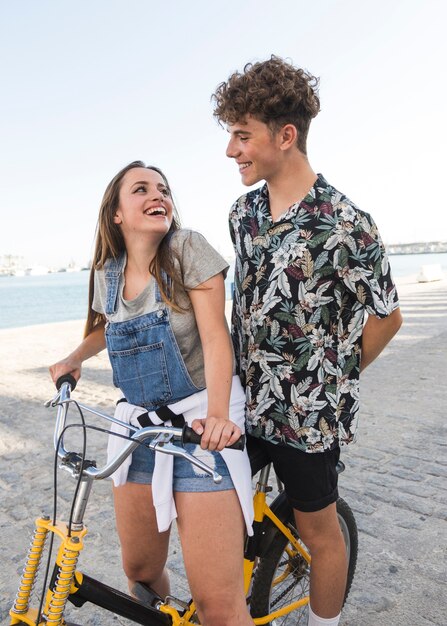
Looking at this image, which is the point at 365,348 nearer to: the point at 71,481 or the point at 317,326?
the point at 317,326

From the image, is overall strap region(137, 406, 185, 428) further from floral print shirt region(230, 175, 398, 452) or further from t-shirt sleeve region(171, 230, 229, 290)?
t-shirt sleeve region(171, 230, 229, 290)

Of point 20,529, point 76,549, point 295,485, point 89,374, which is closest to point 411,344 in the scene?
point 89,374

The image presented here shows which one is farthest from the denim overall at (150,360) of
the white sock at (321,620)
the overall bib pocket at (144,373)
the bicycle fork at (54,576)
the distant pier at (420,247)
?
the distant pier at (420,247)

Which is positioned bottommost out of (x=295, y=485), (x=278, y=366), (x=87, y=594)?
(x=87, y=594)

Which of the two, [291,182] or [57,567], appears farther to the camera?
[291,182]

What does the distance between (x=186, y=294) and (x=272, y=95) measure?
2.62 feet

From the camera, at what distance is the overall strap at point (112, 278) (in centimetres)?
223

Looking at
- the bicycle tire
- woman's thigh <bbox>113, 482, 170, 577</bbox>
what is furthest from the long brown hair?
the bicycle tire

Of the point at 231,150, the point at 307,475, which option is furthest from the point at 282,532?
the point at 231,150

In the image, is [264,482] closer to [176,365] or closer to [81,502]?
[176,365]

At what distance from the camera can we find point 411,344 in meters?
11.5

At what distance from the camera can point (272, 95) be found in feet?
6.76

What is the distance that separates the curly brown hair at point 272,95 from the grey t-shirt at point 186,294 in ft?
1.62

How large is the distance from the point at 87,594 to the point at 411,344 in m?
10.5
